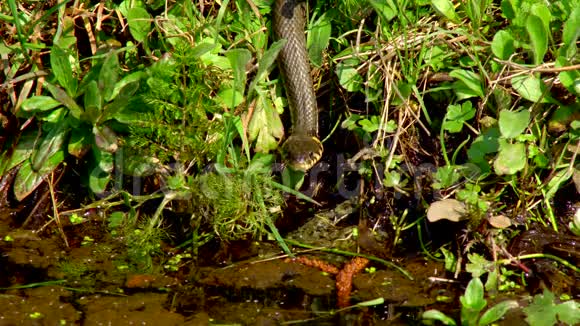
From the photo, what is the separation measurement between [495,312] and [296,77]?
158cm

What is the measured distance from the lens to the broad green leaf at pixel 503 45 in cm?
379

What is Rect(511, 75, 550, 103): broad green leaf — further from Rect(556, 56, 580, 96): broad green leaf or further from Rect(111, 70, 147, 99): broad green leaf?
Rect(111, 70, 147, 99): broad green leaf

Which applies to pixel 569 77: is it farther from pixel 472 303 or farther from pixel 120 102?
pixel 120 102

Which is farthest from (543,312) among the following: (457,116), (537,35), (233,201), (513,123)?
(233,201)

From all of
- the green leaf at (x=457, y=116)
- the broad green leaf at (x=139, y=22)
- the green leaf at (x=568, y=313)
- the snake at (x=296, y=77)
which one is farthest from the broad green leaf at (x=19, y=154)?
the green leaf at (x=568, y=313)

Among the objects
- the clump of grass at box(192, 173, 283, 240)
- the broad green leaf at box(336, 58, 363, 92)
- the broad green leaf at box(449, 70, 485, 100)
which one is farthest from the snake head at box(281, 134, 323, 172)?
the broad green leaf at box(449, 70, 485, 100)

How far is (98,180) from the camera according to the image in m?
3.97

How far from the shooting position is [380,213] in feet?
12.9

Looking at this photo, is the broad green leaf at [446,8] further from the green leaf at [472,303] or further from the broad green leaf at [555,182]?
the green leaf at [472,303]

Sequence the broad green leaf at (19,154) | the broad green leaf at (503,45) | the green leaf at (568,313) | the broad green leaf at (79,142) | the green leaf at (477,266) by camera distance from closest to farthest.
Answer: the green leaf at (568,313) → the green leaf at (477,266) → the broad green leaf at (503,45) → the broad green leaf at (79,142) → the broad green leaf at (19,154)

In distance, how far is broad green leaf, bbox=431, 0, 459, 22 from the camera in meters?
3.99

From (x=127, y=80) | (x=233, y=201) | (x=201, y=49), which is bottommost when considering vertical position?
(x=233, y=201)

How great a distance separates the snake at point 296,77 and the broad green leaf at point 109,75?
2.68ft

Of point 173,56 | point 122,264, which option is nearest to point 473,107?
point 173,56
